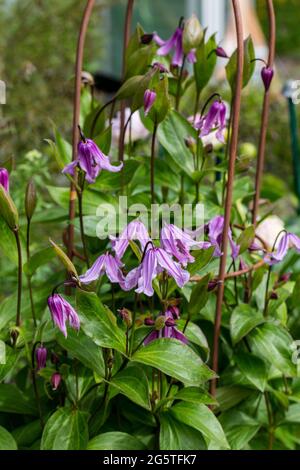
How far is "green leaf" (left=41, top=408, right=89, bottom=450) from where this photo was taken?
37.0 inches

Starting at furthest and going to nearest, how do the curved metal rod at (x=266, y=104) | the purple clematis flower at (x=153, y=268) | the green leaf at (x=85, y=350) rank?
the curved metal rod at (x=266, y=104) < the green leaf at (x=85, y=350) < the purple clematis flower at (x=153, y=268)

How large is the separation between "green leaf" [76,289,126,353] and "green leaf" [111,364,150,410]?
0.12ft

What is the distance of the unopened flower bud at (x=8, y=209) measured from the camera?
89 cm

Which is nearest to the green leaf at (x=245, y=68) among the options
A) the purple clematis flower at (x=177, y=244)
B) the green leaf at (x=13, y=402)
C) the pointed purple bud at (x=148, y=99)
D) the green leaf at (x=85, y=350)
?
the pointed purple bud at (x=148, y=99)

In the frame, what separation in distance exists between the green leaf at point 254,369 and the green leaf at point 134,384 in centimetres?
17

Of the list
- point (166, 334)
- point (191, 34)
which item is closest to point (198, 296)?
point (166, 334)

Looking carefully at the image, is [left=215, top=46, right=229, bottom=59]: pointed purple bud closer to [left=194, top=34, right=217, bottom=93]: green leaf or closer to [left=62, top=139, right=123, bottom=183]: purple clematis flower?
[left=194, top=34, right=217, bottom=93]: green leaf

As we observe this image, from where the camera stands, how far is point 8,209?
2.94 feet

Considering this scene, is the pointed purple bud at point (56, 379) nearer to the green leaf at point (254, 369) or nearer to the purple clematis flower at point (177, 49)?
the green leaf at point (254, 369)

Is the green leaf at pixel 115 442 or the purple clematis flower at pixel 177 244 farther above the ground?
the purple clematis flower at pixel 177 244

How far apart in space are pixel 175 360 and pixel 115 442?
5.9 inches

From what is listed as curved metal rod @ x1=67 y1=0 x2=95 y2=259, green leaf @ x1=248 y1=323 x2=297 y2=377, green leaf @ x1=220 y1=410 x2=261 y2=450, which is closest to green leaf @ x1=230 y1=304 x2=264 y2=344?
green leaf @ x1=248 y1=323 x2=297 y2=377

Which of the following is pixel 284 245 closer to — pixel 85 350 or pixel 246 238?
pixel 246 238
